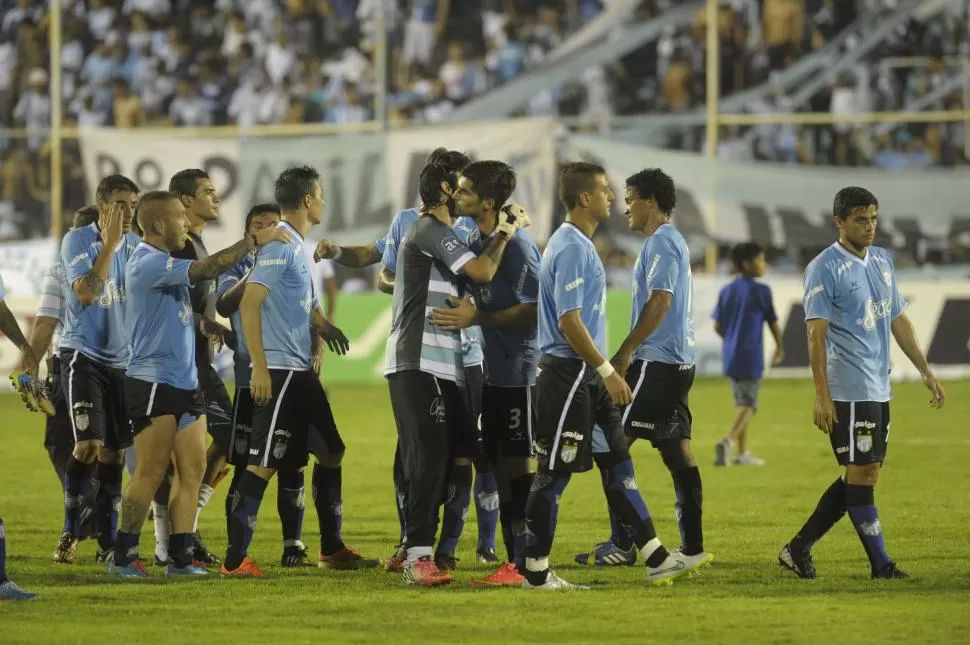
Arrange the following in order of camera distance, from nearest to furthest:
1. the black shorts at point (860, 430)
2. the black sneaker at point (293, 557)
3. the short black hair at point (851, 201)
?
the black shorts at point (860, 430)
the short black hair at point (851, 201)
the black sneaker at point (293, 557)

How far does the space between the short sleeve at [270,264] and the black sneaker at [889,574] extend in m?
3.54

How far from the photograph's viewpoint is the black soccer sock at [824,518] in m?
8.54

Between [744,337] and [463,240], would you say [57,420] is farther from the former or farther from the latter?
[744,337]

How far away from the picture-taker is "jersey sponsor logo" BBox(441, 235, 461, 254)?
8109 mm

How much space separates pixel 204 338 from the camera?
984cm

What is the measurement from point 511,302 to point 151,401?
202 cm

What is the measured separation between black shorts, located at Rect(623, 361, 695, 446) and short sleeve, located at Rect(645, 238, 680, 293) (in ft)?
1.95

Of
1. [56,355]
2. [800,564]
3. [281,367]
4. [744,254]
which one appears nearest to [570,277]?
[281,367]

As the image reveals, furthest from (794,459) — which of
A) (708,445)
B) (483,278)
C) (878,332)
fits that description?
(483,278)

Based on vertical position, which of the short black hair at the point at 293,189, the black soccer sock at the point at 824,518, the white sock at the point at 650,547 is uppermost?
the short black hair at the point at 293,189

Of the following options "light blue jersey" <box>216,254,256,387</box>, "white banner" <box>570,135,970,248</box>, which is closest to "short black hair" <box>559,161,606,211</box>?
"light blue jersey" <box>216,254,256,387</box>

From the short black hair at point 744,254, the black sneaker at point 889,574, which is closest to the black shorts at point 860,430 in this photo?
the black sneaker at point 889,574

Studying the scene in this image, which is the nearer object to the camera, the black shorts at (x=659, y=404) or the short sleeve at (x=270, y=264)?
the short sleeve at (x=270, y=264)

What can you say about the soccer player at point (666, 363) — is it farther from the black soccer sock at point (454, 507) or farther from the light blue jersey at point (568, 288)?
the black soccer sock at point (454, 507)
